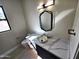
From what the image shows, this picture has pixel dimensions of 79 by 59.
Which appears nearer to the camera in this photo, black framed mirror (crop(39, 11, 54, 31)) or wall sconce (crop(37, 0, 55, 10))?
wall sconce (crop(37, 0, 55, 10))

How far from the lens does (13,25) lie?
8.14ft

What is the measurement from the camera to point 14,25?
252cm

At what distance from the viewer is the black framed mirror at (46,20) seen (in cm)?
185

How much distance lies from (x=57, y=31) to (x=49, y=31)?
26 cm

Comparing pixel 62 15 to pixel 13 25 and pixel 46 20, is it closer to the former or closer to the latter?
pixel 46 20

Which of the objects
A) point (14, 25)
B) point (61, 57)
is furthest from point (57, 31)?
point (14, 25)

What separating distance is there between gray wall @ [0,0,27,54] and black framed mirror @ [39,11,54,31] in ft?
3.06

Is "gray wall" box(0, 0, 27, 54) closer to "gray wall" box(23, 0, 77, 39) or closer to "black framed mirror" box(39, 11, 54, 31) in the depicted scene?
"gray wall" box(23, 0, 77, 39)

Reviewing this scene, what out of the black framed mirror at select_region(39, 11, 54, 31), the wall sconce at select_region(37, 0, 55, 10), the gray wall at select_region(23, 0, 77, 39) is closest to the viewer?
the gray wall at select_region(23, 0, 77, 39)

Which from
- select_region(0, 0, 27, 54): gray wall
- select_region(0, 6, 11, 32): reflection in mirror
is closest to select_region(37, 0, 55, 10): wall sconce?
select_region(0, 0, 27, 54): gray wall

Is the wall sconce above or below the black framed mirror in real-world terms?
above

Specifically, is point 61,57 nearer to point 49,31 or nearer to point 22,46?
point 49,31

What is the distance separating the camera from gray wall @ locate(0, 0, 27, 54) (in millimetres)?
2279

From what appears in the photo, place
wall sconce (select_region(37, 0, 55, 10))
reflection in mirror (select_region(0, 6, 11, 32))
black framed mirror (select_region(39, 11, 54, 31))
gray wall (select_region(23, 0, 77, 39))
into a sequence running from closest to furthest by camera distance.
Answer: gray wall (select_region(23, 0, 77, 39)), wall sconce (select_region(37, 0, 55, 10)), black framed mirror (select_region(39, 11, 54, 31)), reflection in mirror (select_region(0, 6, 11, 32))
